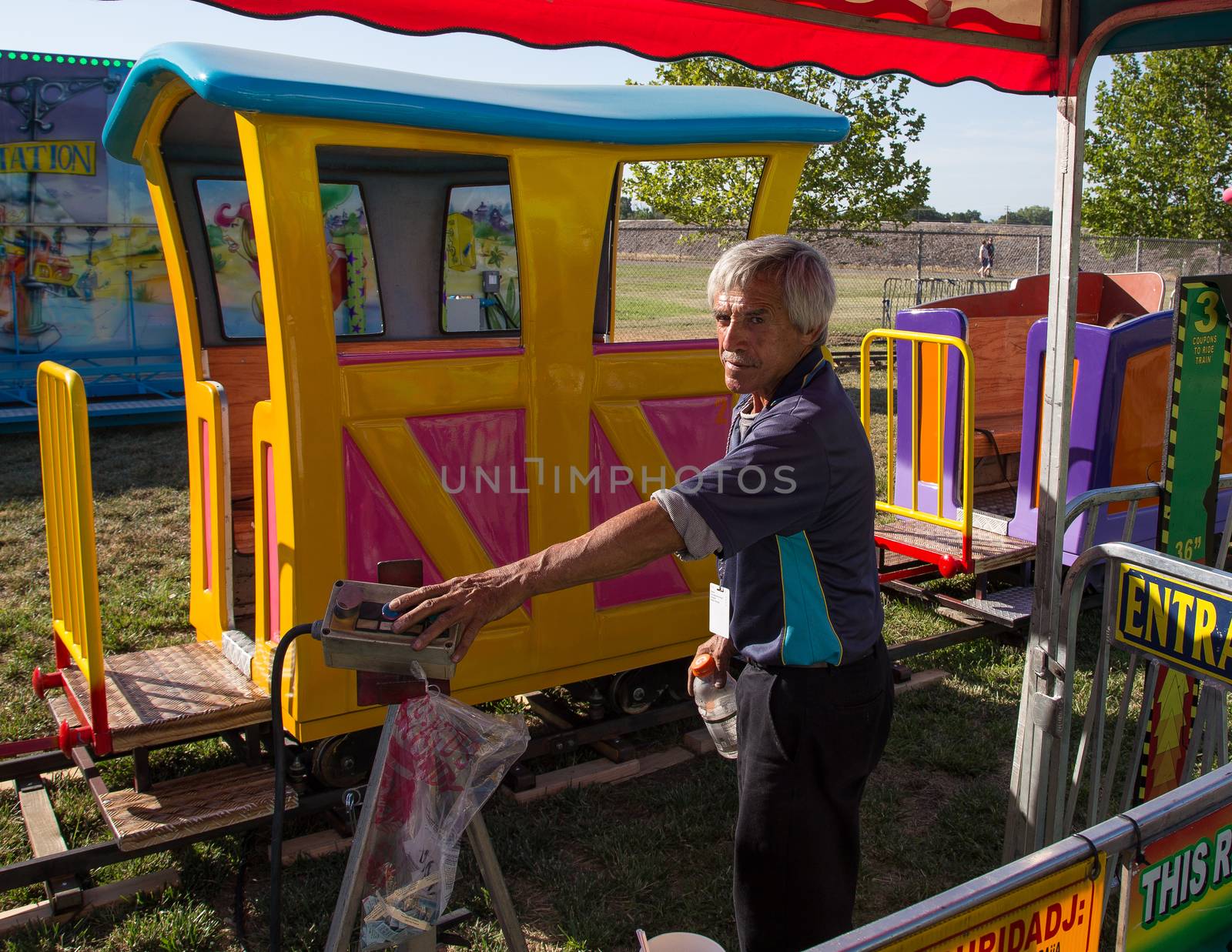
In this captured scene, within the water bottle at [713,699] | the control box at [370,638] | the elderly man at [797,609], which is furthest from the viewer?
the water bottle at [713,699]

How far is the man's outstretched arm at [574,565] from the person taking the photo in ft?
6.38

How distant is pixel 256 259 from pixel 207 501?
128cm

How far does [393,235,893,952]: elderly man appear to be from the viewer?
2160 mm

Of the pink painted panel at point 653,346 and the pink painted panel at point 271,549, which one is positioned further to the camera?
the pink painted panel at point 653,346

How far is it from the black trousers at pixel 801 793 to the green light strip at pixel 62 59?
1065cm

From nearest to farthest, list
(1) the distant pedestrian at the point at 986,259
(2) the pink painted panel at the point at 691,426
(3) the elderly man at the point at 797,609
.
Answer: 1. (3) the elderly man at the point at 797,609
2. (2) the pink painted panel at the point at 691,426
3. (1) the distant pedestrian at the point at 986,259

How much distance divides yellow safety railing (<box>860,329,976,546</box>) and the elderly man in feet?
11.4

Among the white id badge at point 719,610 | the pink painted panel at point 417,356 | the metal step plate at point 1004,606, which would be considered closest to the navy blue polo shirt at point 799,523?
the white id badge at point 719,610

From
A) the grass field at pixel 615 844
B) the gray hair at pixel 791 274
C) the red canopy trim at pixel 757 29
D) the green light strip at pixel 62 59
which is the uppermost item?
the green light strip at pixel 62 59

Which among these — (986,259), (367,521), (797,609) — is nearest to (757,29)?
(367,521)

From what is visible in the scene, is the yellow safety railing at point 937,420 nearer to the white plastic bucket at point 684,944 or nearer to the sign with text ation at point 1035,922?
the white plastic bucket at point 684,944

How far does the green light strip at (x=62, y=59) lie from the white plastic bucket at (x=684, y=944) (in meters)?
10.8

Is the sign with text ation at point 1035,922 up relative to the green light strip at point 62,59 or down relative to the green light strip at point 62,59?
down

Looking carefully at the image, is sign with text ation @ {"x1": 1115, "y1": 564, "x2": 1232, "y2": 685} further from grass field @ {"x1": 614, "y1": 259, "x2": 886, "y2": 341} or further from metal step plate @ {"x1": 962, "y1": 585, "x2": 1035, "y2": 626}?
grass field @ {"x1": 614, "y1": 259, "x2": 886, "y2": 341}
